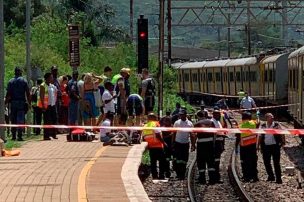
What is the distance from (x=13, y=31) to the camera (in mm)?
49219

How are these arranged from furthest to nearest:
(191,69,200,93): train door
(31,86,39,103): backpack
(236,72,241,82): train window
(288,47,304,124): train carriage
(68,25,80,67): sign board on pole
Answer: (191,69,200,93): train door → (236,72,241,82): train window → (288,47,304,124): train carriage → (68,25,80,67): sign board on pole → (31,86,39,103): backpack

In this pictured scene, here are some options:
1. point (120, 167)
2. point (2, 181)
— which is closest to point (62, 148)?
point (120, 167)

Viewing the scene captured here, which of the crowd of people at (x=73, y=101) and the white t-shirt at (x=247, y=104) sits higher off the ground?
the crowd of people at (x=73, y=101)

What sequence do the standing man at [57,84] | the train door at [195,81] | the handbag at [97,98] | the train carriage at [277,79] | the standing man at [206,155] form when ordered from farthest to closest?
1. the train door at [195,81]
2. the train carriage at [277,79]
3. the standing man at [57,84]
4. the handbag at [97,98]
5. the standing man at [206,155]

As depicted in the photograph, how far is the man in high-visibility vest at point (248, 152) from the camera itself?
22.6 meters

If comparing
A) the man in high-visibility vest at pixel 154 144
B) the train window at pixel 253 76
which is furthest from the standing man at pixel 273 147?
the train window at pixel 253 76

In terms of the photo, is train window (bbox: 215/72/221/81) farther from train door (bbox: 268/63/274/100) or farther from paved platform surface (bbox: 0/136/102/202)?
paved platform surface (bbox: 0/136/102/202)

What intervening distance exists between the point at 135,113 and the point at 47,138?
229 centimetres

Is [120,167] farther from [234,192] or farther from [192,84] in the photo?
[192,84]

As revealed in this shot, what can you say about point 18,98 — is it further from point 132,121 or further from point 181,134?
point 181,134

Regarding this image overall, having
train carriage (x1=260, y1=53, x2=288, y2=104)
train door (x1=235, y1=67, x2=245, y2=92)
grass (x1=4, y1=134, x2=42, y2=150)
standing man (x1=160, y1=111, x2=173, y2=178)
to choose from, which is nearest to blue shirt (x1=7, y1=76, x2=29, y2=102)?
grass (x1=4, y1=134, x2=42, y2=150)

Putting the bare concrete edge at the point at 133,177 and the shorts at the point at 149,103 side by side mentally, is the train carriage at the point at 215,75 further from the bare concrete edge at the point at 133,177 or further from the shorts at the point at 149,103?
the bare concrete edge at the point at 133,177

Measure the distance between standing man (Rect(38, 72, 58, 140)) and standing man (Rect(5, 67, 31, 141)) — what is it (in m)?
0.39

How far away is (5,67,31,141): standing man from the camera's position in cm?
2198
